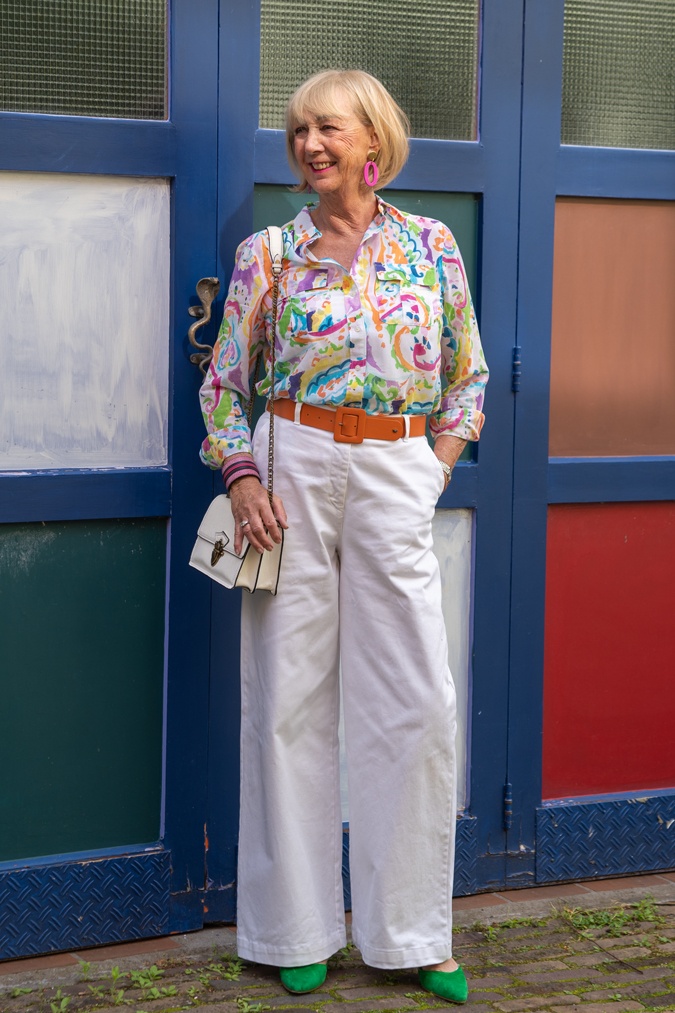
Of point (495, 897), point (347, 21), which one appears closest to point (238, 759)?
point (495, 897)

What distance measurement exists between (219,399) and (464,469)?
86 centimetres

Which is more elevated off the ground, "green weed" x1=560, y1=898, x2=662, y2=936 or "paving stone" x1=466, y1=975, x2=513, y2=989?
"green weed" x1=560, y1=898, x2=662, y2=936

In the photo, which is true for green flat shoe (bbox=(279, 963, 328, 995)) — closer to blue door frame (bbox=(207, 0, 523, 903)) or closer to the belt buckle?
blue door frame (bbox=(207, 0, 523, 903))

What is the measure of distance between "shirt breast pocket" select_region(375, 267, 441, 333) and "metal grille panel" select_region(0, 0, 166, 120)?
2.50ft

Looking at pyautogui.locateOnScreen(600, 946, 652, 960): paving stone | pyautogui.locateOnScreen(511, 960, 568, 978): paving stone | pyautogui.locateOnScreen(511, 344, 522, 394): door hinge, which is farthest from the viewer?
pyautogui.locateOnScreen(511, 344, 522, 394): door hinge

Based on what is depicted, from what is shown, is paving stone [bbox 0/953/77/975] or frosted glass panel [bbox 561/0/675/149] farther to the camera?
frosted glass panel [bbox 561/0/675/149]

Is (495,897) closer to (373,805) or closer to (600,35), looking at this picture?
(373,805)

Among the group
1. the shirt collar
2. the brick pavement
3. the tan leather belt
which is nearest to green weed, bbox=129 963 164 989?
the brick pavement

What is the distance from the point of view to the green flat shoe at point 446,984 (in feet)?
10.7

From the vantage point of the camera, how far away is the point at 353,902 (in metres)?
3.43

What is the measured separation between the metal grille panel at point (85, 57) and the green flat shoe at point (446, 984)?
2229mm

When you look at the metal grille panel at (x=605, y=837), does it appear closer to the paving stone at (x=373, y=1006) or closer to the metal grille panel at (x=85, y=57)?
the paving stone at (x=373, y=1006)

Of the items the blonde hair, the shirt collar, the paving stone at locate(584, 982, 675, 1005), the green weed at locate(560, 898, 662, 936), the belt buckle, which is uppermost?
the blonde hair

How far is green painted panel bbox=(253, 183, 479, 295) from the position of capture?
11.8 feet
